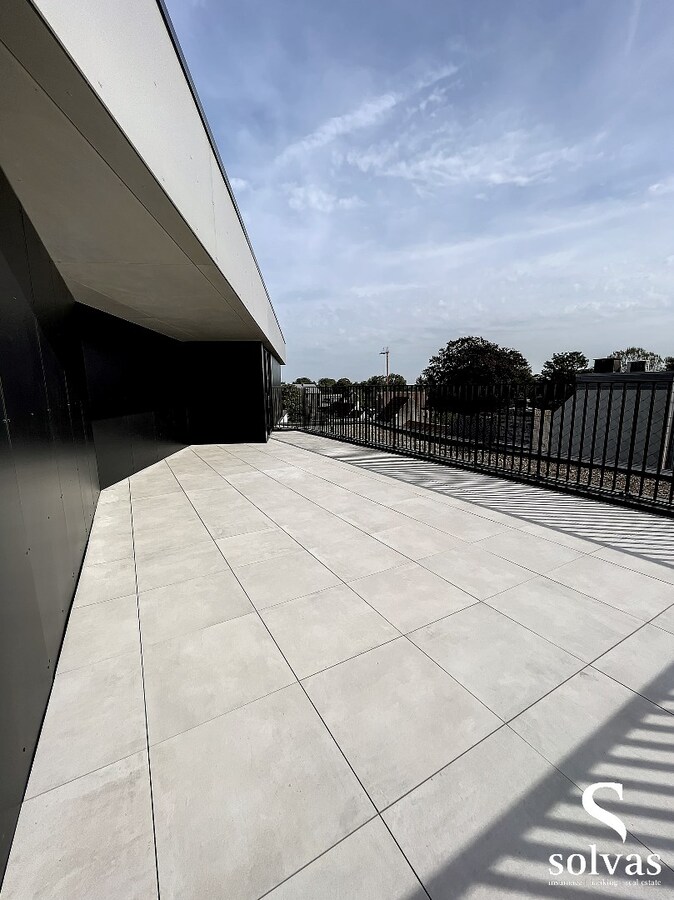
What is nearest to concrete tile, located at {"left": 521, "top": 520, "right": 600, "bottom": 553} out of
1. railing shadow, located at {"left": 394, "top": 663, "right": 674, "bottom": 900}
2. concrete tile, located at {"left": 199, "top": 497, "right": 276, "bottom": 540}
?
railing shadow, located at {"left": 394, "top": 663, "right": 674, "bottom": 900}

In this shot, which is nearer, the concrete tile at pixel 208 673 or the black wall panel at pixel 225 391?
the concrete tile at pixel 208 673

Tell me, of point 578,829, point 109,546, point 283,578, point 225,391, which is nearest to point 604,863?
point 578,829

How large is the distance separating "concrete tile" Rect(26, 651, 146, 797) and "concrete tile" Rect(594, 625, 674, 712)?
99.2 inches

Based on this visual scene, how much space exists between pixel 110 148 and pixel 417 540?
3.77 m

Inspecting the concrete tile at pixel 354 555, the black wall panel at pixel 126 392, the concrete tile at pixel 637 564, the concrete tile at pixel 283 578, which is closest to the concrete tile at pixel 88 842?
the concrete tile at pixel 283 578

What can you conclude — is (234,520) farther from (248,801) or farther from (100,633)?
(248,801)

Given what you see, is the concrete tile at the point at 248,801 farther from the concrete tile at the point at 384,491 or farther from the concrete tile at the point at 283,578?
the concrete tile at the point at 384,491

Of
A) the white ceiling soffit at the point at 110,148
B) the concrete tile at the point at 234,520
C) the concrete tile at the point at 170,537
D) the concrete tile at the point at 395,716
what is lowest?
the concrete tile at the point at 395,716

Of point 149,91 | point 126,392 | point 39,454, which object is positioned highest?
point 149,91

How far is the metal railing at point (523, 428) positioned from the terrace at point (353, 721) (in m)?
1.41

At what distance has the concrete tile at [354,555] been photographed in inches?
127

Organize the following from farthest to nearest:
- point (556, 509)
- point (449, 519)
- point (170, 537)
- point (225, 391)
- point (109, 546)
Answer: point (225, 391) → point (556, 509) → point (449, 519) → point (170, 537) → point (109, 546)

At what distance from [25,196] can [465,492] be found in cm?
555

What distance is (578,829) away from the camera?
4.41 feet
